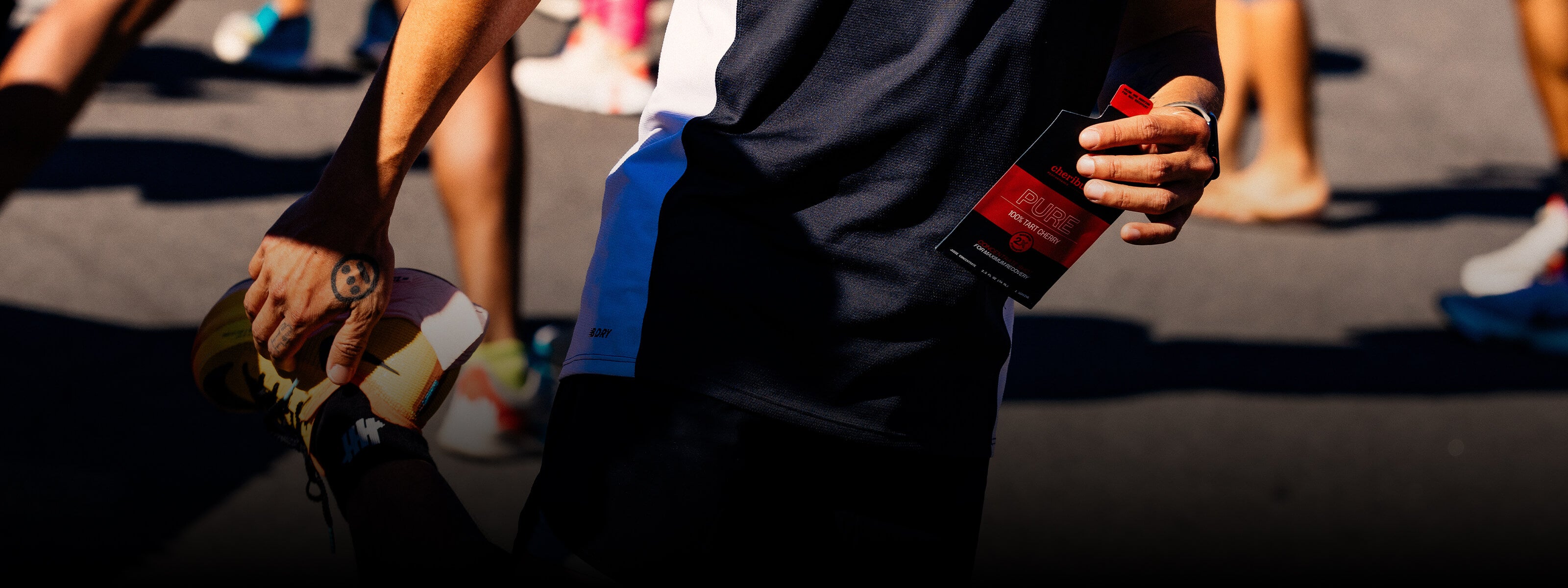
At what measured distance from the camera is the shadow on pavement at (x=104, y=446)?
2543mm

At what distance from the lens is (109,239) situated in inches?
153

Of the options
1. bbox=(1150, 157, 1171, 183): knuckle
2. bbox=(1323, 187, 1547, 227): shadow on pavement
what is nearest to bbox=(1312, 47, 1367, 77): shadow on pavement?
bbox=(1323, 187, 1547, 227): shadow on pavement

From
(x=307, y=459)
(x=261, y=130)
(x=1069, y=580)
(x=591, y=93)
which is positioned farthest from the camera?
(x=591, y=93)

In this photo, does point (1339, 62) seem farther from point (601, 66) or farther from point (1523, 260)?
point (601, 66)

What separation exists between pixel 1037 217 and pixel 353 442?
780mm

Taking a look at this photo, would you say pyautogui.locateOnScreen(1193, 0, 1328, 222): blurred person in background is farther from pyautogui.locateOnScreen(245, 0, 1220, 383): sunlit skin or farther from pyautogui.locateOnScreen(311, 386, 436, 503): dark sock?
pyautogui.locateOnScreen(311, 386, 436, 503): dark sock

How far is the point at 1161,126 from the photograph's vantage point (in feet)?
4.43

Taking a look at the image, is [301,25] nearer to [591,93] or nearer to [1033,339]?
[591,93]

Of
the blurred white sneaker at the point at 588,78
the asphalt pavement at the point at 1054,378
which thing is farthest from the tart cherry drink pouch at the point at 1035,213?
the blurred white sneaker at the point at 588,78

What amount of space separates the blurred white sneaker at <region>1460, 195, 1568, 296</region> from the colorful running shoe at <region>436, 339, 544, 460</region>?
3282mm

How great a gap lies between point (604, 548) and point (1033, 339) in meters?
2.73

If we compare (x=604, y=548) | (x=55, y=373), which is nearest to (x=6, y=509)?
(x=55, y=373)

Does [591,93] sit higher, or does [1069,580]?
[591,93]

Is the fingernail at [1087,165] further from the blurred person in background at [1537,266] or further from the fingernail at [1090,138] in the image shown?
the blurred person in background at [1537,266]
